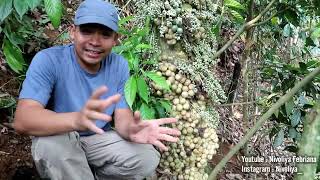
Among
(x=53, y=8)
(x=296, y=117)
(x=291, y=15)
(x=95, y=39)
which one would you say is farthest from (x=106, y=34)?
(x=291, y=15)

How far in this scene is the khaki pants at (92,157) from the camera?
208 cm

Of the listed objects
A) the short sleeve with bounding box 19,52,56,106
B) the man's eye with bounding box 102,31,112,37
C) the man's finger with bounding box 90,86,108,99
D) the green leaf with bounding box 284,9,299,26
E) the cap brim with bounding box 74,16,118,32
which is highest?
the green leaf with bounding box 284,9,299,26

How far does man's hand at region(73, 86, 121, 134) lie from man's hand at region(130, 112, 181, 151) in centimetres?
31

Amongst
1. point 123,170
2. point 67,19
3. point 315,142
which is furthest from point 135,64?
point 67,19

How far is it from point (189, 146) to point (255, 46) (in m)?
1.75

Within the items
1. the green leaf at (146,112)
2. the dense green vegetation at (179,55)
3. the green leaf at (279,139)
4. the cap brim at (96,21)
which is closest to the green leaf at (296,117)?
the dense green vegetation at (179,55)

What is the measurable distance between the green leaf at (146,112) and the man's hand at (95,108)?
699mm

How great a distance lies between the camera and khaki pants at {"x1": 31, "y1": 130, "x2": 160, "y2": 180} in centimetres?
208

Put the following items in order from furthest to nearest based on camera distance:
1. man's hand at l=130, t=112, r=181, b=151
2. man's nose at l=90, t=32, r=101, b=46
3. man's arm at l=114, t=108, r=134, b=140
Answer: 1. man's arm at l=114, t=108, r=134, b=140
2. man's nose at l=90, t=32, r=101, b=46
3. man's hand at l=130, t=112, r=181, b=151

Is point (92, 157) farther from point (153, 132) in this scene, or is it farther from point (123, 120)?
point (153, 132)

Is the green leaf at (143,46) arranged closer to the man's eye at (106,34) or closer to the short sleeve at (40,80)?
the man's eye at (106,34)

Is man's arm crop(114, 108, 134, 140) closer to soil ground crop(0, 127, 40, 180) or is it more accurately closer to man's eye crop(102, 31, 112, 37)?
man's eye crop(102, 31, 112, 37)

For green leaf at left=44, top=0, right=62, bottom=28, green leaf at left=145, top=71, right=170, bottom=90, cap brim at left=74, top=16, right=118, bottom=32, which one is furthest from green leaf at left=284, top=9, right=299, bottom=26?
green leaf at left=44, top=0, right=62, bottom=28

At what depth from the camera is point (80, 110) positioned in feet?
6.25
